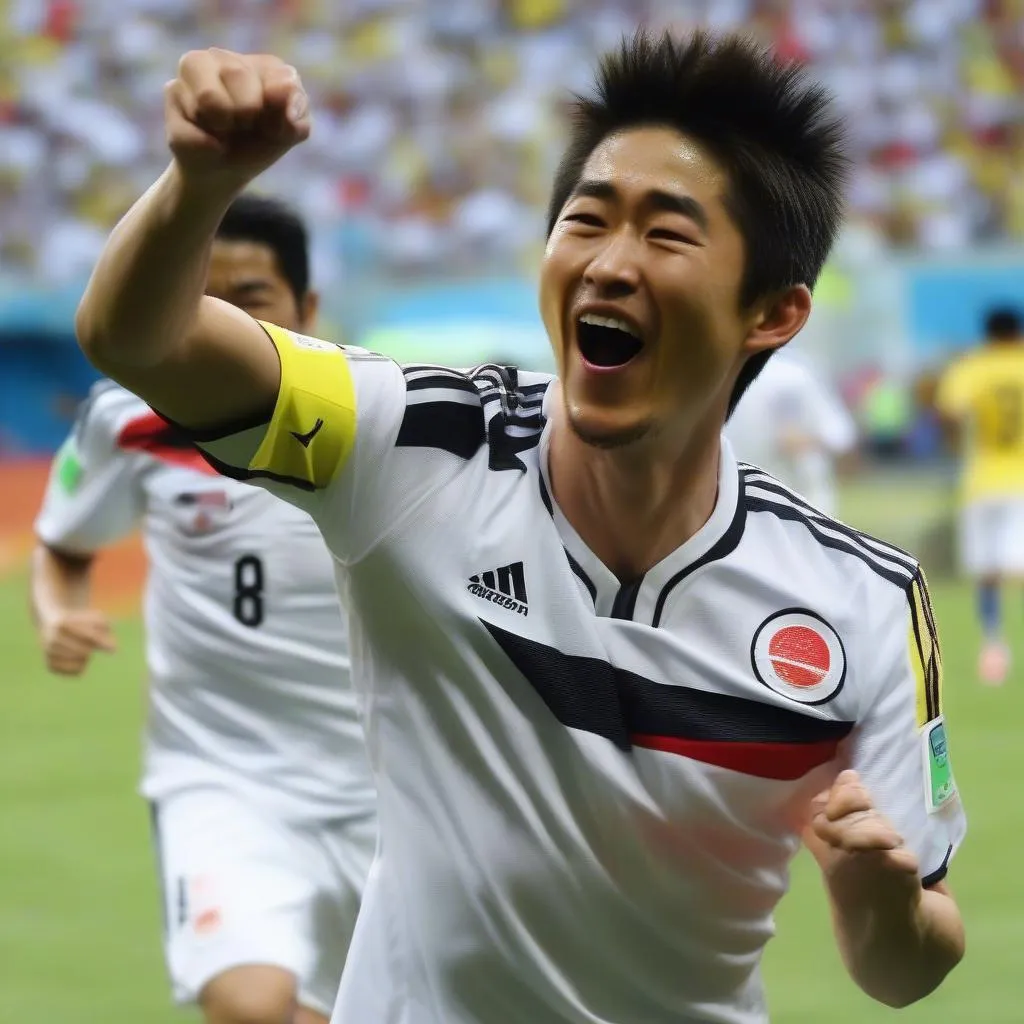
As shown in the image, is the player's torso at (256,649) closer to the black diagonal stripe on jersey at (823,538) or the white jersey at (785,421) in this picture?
the black diagonal stripe on jersey at (823,538)

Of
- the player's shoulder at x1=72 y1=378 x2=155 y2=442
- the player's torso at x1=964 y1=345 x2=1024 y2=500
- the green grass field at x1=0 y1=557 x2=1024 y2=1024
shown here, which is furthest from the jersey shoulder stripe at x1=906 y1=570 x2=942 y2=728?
the player's torso at x1=964 y1=345 x2=1024 y2=500

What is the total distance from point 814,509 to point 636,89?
2.18 ft

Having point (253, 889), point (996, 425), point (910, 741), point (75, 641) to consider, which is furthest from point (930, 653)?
point (996, 425)

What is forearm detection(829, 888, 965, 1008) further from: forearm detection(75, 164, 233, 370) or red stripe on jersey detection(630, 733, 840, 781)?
forearm detection(75, 164, 233, 370)

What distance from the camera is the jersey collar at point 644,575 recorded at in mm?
2559

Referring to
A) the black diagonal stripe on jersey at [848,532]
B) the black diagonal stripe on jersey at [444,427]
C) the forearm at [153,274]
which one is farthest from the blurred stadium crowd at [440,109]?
the forearm at [153,274]

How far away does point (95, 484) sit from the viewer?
4.57 meters

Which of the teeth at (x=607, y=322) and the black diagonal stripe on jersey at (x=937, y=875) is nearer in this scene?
the teeth at (x=607, y=322)

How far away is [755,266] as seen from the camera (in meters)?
2.56

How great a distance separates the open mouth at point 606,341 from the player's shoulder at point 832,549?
0.30m

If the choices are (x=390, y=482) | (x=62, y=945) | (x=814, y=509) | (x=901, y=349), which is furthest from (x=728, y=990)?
(x=901, y=349)

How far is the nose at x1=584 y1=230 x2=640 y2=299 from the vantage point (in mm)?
2395

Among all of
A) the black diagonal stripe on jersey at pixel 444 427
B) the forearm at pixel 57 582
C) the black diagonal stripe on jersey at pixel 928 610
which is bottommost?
the forearm at pixel 57 582

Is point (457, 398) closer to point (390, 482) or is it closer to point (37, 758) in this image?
point (390, 482)
